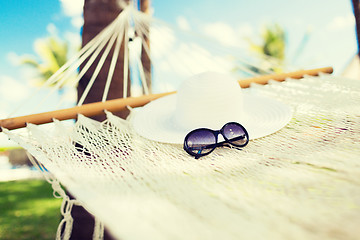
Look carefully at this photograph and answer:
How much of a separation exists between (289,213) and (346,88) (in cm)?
96

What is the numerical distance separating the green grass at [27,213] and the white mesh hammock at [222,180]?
6.43 ft

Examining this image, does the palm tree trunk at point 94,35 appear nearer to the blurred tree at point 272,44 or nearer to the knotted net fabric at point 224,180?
the knotted net fabric at point 224,180

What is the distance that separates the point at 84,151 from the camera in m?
0.80

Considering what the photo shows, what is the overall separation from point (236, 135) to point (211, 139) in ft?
0.27

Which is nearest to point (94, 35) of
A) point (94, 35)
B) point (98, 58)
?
point (94, 35)

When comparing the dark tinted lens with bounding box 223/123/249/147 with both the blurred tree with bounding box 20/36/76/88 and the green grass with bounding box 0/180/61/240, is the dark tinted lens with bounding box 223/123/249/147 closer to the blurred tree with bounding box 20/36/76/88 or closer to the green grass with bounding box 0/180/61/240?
the green grass with bounding box 0/180/61/240

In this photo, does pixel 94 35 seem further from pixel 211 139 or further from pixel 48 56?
pixel 48 56

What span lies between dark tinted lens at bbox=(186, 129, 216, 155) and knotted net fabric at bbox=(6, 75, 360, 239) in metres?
0.03

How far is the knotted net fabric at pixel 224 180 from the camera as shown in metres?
0.37

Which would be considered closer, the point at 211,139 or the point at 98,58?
the point at 211,139

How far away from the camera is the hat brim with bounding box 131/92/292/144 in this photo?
2.73 ft

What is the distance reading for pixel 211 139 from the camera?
0.75 m

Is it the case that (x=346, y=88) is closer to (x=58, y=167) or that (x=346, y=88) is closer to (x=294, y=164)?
(x=294, y=164)

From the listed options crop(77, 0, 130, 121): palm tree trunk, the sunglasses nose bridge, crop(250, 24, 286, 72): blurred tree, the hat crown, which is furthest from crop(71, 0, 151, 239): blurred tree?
crop(250, 24, 286, 72): blurred tree
